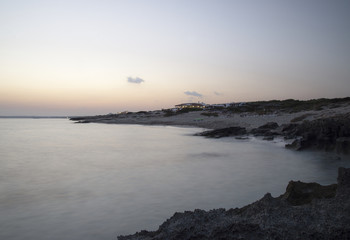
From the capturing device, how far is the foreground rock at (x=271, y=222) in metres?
2.10

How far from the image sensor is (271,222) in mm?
2260

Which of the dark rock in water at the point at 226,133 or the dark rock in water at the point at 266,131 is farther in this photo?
the dark rock in water at the point at 226,133

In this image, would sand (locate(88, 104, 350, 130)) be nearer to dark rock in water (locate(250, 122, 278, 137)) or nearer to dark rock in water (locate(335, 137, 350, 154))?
dark rock in water (locate(250, 122, 278, 137))

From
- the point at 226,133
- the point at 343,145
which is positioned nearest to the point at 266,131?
the point at 226,133

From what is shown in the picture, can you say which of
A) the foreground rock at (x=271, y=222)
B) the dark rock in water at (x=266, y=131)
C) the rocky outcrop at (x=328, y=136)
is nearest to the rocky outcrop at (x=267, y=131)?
the dark rock in water at (x=266, y=131)

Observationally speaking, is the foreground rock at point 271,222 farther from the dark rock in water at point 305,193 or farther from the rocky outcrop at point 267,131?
the rocky outcrop at point 267,131

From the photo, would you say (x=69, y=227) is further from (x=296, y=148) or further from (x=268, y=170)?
(x=296, y=148)

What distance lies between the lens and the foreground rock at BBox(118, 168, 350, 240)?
82.7 inches

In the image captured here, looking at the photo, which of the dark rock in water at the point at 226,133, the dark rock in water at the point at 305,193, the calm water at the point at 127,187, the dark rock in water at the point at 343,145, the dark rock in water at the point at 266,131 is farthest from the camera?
the dark rock in water at the point at 226,133

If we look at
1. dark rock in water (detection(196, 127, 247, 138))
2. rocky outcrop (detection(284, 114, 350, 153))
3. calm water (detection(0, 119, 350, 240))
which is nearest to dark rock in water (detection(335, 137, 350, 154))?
rocky outcrop (detection(284, 114, 350, 153))

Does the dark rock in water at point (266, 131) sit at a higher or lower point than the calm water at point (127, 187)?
higher

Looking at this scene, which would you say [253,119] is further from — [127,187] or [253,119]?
[127,187]

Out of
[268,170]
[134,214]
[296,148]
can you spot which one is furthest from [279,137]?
[134,214]

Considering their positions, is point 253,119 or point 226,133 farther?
point 253,119
